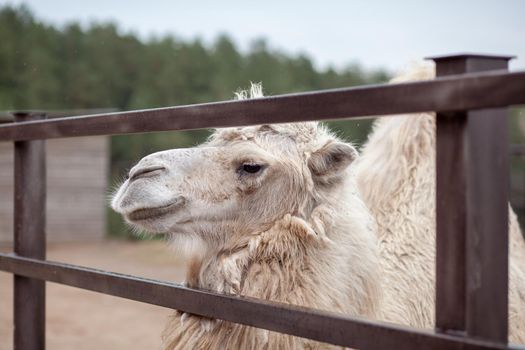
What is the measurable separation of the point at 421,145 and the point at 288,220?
1.68m

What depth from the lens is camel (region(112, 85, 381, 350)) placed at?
8.04 feet

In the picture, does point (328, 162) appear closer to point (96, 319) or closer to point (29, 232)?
point (29, 232)

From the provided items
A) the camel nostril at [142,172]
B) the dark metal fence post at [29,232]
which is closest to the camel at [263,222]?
the camel nostril at [142,172]

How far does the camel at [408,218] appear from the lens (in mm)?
3084

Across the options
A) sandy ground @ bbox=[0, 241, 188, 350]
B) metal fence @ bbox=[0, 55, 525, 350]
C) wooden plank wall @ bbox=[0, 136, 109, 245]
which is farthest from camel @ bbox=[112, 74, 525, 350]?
wooden plank wall @ bbox=[0, 136, 109, 245]

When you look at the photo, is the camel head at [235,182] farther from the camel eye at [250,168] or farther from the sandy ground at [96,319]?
the sandy ground at [96,319]

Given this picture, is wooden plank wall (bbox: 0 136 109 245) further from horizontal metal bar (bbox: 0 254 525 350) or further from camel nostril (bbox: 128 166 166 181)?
camel nostril (bbox: 128 166 166 181)

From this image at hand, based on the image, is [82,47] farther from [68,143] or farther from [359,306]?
[359,306]

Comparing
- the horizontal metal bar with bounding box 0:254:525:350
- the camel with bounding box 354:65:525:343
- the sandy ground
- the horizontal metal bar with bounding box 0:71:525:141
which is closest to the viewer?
the horizontal metal bar with bounding box 0:71:525:141

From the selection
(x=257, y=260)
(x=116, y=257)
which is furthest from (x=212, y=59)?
(x=257, y=260)

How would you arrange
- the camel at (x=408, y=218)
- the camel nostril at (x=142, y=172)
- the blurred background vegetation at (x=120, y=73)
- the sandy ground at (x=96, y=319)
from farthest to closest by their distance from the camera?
1. the blurred background vegetation at (x=120, y=73)
2. the sandy ground at (x=96, y=319)
3. the camel at (x=408, y=218)
4. the camel nostril at (x=142, y=172)

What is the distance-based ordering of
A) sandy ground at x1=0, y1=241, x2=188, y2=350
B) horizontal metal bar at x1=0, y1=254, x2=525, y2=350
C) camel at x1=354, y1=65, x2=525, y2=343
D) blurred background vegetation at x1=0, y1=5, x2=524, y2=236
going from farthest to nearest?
blurred background vegetation at x1=0, y1=5, x2=524, y2=236 → sandy ground at x1=0, y1=241, x2=188, y2=350 → camel at x1=354, y1=65, x2=525, y2=343 → horizontal metal bar at x1=0, y1=254, x2=525, y2=350

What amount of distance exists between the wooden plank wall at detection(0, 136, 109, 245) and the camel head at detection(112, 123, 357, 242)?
1468 centimetres

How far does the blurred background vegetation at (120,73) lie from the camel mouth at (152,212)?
608 inches
